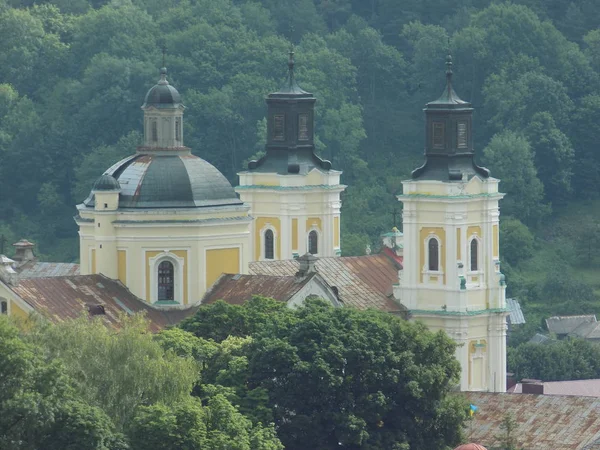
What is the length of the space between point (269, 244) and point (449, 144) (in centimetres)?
715

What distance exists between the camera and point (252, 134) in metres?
164

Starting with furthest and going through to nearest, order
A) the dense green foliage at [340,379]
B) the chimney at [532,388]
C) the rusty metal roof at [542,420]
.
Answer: the chimney at [532,388]
the rusty metal roof at [542,420]
the dense green foliage at [340,379]

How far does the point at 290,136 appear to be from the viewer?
4931 inches

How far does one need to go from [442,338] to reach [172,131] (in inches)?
570

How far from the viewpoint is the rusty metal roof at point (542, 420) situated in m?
102

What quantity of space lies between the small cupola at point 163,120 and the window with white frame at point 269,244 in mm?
9372

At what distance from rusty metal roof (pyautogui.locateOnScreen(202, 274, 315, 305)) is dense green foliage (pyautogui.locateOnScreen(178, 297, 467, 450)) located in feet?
25.5

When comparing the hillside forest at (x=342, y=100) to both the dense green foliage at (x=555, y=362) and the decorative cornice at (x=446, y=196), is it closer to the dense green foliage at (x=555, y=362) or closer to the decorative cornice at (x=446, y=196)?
the dense green foliage at (x=555, y=362)

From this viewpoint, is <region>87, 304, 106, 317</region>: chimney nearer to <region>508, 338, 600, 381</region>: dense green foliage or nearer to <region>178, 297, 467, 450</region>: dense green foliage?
<region>178, 297, 467, 450</region>: dense green foliage

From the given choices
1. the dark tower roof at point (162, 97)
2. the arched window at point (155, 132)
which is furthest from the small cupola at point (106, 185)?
the dark tower roof at point (162, 97)

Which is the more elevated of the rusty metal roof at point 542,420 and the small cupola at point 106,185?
the small cupola at point 106,185

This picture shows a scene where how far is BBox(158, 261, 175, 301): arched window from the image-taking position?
11356 cm

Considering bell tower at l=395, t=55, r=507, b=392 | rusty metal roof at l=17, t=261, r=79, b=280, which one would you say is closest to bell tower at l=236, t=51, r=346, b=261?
bell tower at l=395, t=55, r=507, b=392

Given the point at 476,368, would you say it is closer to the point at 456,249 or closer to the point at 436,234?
the point at 456,249
